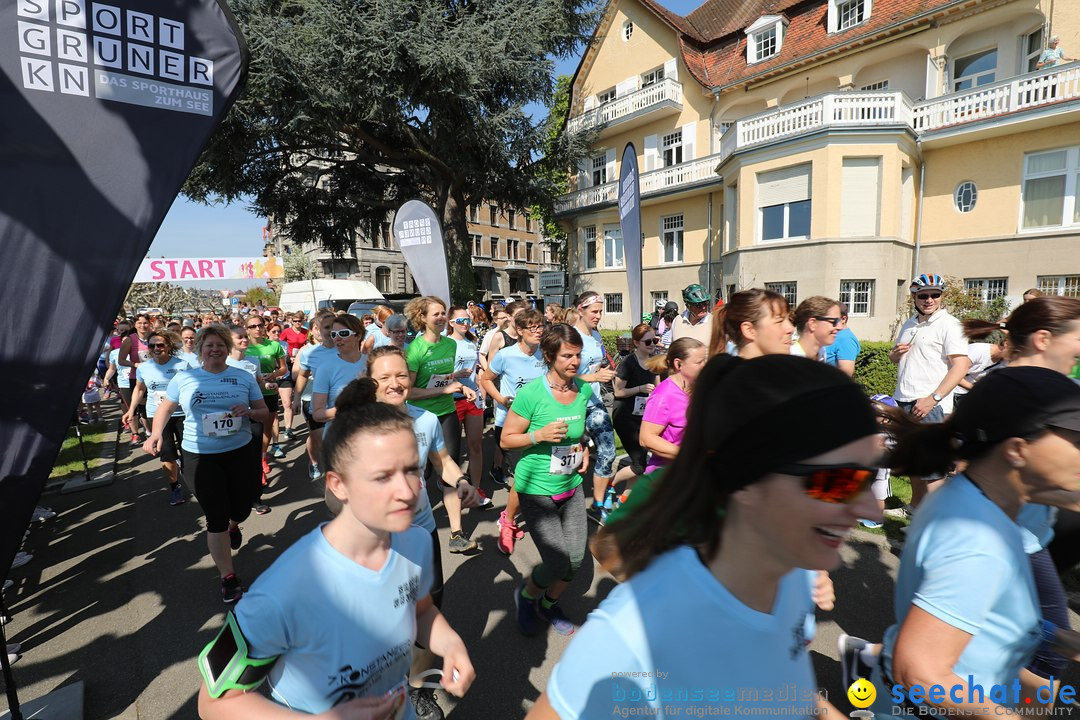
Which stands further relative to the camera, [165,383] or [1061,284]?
[1061,284]

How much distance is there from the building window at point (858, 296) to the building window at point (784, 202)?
2.09 metres

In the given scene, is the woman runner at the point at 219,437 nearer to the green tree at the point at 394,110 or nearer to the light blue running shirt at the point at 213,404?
the light blue running shirt at the point at 213,404

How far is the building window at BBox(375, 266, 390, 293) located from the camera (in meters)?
44.0

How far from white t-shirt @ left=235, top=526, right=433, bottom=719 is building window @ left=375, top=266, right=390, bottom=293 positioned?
4503 cm

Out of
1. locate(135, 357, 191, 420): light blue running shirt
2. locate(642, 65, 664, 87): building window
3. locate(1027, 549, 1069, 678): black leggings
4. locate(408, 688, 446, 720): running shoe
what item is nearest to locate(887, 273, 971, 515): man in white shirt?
locate(1027, 549, 1069, 678): black leggings

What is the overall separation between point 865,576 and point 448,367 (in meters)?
3.90

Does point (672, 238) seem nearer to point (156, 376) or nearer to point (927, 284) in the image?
point (927, 284)

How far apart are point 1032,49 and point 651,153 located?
12.2 m

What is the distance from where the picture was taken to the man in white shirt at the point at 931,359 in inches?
174

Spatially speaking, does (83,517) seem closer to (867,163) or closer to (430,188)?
(430,188)

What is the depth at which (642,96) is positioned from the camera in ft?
71.4

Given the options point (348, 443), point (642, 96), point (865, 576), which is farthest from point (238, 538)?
point (642, 96)

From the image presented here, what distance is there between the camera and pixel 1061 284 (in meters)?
13.8

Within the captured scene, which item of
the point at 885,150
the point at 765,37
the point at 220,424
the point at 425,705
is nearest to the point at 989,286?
the point at 885,150
